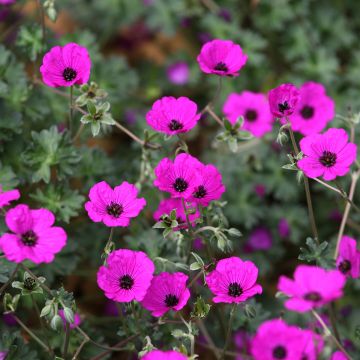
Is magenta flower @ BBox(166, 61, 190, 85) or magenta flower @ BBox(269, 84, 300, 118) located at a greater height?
magenta flower @ BBox(269, 84, 300, 118)

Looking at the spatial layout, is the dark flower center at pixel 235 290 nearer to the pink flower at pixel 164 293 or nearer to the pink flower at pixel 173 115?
the pink flower at pixel 164 293

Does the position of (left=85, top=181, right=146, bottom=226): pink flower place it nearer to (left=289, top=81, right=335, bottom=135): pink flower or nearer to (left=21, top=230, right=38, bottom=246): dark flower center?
(left=21, top=230, right=38, bottom=246): dark flower center

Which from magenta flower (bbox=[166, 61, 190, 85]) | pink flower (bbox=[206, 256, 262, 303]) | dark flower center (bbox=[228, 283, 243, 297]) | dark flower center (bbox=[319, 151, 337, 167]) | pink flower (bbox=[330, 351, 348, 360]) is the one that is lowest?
magenta flower (bbox=[166, 61, 190, 85])

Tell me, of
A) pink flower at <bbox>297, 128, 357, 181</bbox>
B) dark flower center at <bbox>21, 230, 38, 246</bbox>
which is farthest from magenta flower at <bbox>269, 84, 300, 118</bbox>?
dark flower center at <bbox>21, 230, 38, 246</bbox>

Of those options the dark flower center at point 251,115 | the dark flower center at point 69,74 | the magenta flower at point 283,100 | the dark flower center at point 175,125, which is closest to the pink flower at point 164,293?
the dark flower center at point 175,125

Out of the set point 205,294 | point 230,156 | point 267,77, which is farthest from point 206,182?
point 267,77

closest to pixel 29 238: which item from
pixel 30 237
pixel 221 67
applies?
pixel 30 237

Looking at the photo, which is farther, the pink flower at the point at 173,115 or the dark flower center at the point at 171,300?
the pink flower at the point at 173,115
